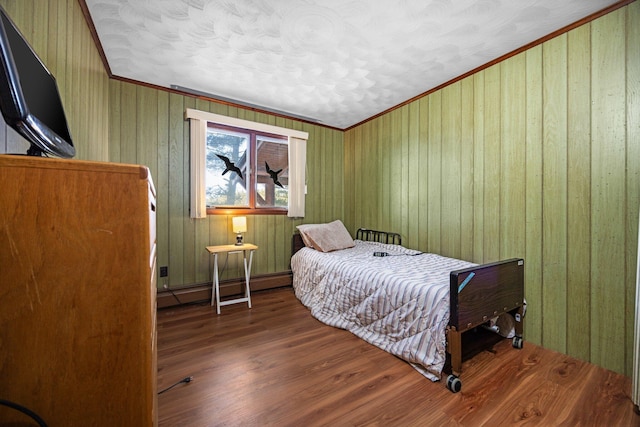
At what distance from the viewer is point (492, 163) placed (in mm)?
2336

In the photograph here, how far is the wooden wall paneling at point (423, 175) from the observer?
2926mm

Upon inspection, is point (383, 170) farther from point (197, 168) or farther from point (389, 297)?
point (197, 168)

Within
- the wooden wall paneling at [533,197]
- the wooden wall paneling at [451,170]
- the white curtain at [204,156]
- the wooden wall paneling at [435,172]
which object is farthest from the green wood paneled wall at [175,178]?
the wooden wall paneling at [533,197]

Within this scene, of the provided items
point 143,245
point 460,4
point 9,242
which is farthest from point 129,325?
point 460,4

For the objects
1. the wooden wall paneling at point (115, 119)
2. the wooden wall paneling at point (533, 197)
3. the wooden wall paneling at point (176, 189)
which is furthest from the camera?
the wooden wall paneling at point (176, 189)

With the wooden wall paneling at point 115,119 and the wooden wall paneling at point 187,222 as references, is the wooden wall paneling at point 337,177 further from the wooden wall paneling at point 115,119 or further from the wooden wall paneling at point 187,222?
the wooden wall paneling at point 115,119

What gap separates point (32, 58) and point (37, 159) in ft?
1.52

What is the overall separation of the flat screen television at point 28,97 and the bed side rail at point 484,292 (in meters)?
1.91

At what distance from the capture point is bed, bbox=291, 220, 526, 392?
5.41 ft

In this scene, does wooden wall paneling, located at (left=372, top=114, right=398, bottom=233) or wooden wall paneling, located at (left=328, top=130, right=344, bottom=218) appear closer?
wooden wall paneling, located at (left=372, top=114, right=398, bottom=233)

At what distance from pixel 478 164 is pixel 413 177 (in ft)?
2.46

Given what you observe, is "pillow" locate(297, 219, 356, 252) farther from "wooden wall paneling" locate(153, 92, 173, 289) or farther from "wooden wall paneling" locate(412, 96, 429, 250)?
"wooden wall paneling" locate(153, 92, 173, 289)

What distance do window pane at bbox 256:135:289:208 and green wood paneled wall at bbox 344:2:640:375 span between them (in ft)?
6.19

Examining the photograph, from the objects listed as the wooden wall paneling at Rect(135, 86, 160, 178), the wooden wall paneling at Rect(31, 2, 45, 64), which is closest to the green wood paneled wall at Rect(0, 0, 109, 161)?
the wooden wall paneling at Rect(31, 2, 45, 64)
